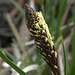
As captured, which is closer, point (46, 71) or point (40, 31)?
point (40, 31)

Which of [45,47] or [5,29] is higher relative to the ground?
[45,47]

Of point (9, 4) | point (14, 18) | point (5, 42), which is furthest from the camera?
point (9, 4)

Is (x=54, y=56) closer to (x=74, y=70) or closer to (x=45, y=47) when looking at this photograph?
(x=45, y=47)

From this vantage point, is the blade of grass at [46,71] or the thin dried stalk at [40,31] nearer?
the thin dried stalk at [40,31]

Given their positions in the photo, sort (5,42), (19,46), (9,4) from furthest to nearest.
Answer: (9,4)
(5,42)
(19,46)

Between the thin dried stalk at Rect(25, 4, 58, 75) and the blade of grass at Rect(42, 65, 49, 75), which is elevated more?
the thin dried stalk at Rect(25, 4, 58, 75)

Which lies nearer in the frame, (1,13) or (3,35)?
(3,35)

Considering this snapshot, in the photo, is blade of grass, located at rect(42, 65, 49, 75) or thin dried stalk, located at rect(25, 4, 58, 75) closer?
thin dried stalk, located at rect(25, 4, 58, 75)

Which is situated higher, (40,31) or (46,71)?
(40,31)

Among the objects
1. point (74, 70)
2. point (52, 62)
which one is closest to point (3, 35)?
point (74, 70)

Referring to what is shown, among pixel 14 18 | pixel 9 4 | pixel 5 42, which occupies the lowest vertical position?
pixel 5 42

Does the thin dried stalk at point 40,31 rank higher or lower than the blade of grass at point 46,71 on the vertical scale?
higher
